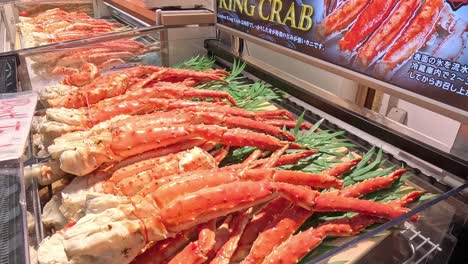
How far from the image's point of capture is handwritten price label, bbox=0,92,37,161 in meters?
1.03

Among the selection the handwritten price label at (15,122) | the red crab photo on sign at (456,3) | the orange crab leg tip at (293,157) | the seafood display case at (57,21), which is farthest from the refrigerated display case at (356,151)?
the seafood display case at (57,21)

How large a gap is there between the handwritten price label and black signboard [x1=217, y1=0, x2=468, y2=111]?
1.24m

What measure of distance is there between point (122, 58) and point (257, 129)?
47.5 inches

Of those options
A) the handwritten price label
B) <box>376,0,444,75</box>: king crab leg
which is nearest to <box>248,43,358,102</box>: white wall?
<box>376,0,444,75</box>: king crab leg

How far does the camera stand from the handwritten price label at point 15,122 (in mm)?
1033

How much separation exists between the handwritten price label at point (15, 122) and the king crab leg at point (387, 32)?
4.20 ft

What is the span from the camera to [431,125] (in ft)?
8.75

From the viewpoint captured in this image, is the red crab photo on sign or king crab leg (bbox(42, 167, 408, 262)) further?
the red crab photo on sign

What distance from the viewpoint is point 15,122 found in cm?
119

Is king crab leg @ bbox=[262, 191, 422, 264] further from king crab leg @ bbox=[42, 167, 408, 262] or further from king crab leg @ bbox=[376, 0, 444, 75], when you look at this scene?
king crab leg @ bbox=[376, 0, 444, 75]

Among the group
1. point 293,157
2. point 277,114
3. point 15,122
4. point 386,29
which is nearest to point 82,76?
point 15,122

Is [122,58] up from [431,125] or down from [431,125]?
up

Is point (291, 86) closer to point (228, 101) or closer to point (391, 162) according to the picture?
point (228, 101)

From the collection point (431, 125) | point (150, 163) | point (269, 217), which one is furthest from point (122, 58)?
point (431, 125)
